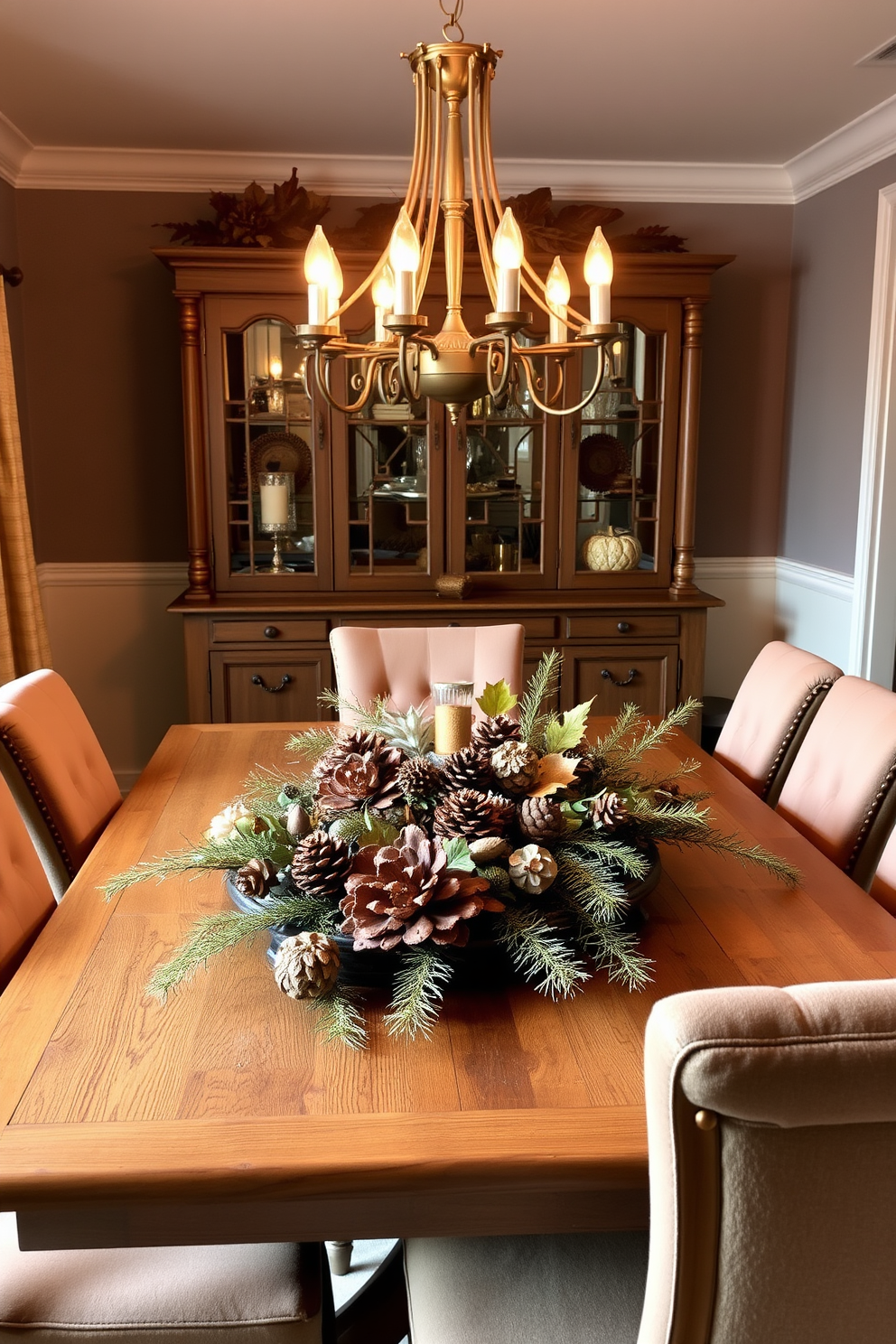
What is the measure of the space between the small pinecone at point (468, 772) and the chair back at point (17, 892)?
0.61m

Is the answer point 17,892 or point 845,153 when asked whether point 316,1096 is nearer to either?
point 17,892

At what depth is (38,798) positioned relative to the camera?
5.75ft

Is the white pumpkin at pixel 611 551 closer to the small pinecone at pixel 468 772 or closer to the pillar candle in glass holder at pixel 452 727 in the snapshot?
the pillar candle in glass holder at pixel 452 727

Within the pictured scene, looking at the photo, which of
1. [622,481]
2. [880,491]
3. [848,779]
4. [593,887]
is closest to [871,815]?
[848,779]

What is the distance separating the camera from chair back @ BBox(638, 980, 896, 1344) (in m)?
0.69

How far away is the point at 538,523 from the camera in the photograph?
3750 mm

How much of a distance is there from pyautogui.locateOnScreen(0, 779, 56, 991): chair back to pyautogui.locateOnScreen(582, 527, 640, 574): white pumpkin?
2.49 metres

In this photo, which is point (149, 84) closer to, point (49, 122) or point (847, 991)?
point (49, 122)

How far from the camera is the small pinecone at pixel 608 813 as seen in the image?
1.36 metres

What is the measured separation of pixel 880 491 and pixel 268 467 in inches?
78.0

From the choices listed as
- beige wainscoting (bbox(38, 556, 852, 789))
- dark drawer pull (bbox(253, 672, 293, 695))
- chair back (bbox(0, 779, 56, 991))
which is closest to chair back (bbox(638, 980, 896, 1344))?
chair back (bbox(0, 779, 56, 991))

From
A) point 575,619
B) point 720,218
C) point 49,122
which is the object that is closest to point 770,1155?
point 575,619

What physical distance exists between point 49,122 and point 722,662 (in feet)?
9.72

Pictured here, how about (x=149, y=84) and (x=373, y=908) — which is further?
(x=149, y=84)
